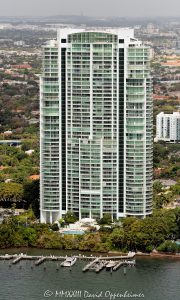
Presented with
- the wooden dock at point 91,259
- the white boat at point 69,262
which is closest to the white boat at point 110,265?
the wooden dock at point 91,259

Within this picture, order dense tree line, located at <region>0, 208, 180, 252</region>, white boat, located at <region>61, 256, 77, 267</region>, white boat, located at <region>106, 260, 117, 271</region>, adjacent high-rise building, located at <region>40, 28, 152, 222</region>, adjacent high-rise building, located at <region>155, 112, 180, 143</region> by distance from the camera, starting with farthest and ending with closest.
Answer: adjacent high-rise building, located at <region>155, 112, 180, 143</region> < adjacent high-rise building, located at <region>40, 28, 152, 222</region> < dense tree line, located at <region>0, 208, 180, 252</region> < white boat, located at <region>61, 256, 77, 267</region> < white boat, located at <region>106, 260, 117, 271</region>

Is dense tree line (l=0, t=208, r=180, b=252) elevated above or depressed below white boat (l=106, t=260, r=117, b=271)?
above

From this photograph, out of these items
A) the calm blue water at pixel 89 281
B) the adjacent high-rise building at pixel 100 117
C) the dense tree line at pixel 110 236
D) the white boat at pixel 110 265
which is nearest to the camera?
the calm blue water at pixel 89 281

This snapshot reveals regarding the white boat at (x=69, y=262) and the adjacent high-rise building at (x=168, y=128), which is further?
the adjacent high-rise building at (x=168, y=128)

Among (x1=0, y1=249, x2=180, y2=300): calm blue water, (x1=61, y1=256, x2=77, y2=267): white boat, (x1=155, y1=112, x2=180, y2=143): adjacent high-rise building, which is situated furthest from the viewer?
(x1=155, y1=112, x2=180, y2=143): adjacent high-rise building

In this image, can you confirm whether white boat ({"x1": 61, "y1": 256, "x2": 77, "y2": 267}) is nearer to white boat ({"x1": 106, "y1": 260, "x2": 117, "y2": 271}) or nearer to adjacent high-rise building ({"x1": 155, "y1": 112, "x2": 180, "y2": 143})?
white boat ({"x1": 106, "y1": 260, "x2": 117, "y2": 271})

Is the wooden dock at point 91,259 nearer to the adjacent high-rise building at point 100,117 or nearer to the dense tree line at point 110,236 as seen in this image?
the dense tree line at point 110,236

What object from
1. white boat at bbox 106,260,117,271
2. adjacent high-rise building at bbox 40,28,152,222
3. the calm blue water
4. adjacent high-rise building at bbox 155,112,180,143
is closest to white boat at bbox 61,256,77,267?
the calm blue water
